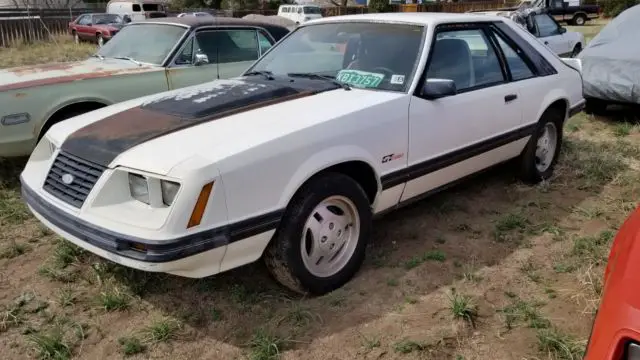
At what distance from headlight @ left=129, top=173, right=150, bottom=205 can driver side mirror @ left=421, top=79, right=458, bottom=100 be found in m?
1.86

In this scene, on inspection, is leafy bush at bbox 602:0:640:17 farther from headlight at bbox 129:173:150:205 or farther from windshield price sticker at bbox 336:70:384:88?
headlight at bbox 129:173:150:205

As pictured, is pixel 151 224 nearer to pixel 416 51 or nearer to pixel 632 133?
pixel 416 51

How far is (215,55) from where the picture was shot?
6.31 metres

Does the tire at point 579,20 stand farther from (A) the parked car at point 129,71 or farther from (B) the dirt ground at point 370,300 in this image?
(B) the dirt ground at point 370,300

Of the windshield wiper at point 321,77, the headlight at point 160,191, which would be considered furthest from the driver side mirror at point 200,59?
the headlight at point 160,191

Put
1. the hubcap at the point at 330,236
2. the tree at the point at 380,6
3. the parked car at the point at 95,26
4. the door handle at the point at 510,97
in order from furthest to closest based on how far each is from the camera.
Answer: the tree at the point at 380,6, the parked car at the point at 95,26, the door handle at the point at 510,97, the hubcap at the point at 330,236

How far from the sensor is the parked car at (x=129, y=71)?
4.94 m

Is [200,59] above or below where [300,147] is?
above

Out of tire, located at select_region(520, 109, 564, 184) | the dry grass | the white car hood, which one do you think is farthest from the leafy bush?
the white car hood

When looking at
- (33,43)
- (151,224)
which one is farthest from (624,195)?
(33,43)

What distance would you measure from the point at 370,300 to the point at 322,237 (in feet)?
1.50

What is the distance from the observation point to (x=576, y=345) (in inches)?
107

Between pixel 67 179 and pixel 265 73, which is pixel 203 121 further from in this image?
pixel 265 73

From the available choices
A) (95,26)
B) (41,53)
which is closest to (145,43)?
(41,53)
